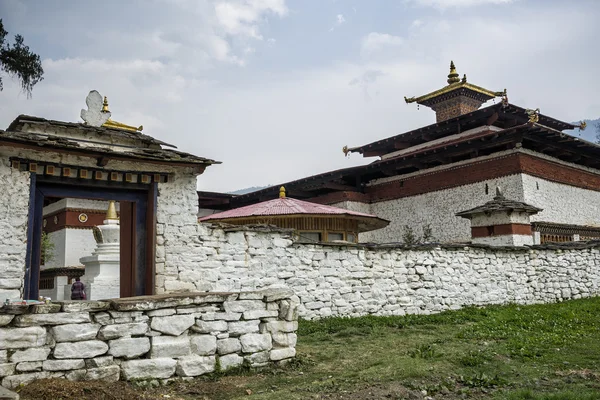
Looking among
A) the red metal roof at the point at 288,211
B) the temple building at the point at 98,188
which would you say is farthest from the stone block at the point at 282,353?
the red metal roof at the point at 288,211

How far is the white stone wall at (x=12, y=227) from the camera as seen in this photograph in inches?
289

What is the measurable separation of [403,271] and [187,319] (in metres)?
5.99

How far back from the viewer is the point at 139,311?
477 centimetres

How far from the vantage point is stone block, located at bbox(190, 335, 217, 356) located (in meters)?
5.04

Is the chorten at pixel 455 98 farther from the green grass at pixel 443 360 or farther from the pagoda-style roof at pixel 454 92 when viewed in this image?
the green grass at pixel 443 360

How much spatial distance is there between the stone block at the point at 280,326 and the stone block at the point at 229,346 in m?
0.37

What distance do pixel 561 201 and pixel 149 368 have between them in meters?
16.4

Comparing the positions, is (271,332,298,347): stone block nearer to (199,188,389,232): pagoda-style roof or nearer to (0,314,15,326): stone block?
(0,314,15,326): stone block

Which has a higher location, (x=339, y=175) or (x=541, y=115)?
(x=541, y=115)

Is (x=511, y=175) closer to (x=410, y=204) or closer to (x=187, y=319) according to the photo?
(x=410, y=204)

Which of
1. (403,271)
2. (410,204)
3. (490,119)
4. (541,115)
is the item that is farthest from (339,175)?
(403,271)

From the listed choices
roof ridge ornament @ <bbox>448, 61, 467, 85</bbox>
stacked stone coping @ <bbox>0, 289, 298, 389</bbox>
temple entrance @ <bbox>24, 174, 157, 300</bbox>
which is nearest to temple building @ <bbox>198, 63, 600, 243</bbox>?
roof ridge ornament @ <bbox>448, 61, 467, 85</bbox>

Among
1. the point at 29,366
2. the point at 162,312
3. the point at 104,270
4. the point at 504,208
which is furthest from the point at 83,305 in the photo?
the point at 504,208

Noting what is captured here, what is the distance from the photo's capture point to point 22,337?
4238mm
